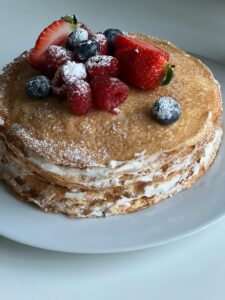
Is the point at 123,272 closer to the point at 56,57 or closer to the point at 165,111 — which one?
the point at 165,111

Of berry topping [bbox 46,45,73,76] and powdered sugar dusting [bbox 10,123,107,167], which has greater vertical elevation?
berry topping [bbox 46,45,73,76]

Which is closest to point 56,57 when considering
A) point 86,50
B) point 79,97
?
point 86,50

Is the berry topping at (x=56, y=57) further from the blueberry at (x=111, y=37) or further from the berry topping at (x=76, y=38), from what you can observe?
the blueberry at (x=111, y=37)

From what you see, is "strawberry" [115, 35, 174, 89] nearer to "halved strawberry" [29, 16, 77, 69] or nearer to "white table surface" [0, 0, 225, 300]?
"halved strawberry" [29, 16, 77, 69]

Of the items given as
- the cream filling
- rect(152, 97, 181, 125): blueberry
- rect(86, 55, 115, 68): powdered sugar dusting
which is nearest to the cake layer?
the cream filling

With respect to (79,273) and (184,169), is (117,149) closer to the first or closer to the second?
(184,169)

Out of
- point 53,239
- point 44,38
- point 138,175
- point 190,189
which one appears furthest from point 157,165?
point 44,38

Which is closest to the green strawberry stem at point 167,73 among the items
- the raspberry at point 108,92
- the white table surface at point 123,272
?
the raspberry at point 108,92
